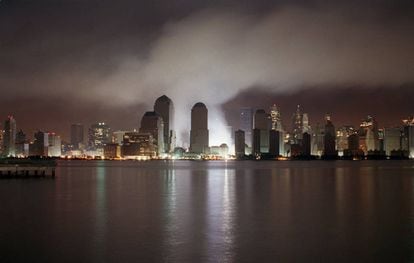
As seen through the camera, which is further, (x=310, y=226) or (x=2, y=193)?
(x=2, y=193)

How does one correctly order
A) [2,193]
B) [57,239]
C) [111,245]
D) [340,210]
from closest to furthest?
[111,245], [57,239], [340,210], [2,193]

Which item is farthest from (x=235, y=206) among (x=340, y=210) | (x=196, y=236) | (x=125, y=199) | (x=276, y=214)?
(x=196, y=236)

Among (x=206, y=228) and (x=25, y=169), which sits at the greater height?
(x=25, y=169)

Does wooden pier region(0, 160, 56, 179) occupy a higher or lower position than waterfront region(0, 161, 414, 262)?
higher

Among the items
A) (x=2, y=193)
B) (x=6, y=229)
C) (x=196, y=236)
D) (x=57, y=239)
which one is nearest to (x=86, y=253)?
(x=57, y=239)

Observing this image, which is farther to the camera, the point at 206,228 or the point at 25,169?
the point at 25,169

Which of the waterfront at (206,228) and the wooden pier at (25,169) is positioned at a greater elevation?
the wooden pier at (25,169)

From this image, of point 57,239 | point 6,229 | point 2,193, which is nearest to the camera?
point 57,239

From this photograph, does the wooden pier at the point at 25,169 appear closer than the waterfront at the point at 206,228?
No

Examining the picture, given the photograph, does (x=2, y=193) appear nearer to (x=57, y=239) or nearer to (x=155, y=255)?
(x=57, y=239)

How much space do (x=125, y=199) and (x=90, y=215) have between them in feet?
39.2

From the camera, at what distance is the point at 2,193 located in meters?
54.1

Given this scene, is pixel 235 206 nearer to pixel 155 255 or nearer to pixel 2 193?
pixel 155 255

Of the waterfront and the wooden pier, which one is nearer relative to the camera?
the waterfront
